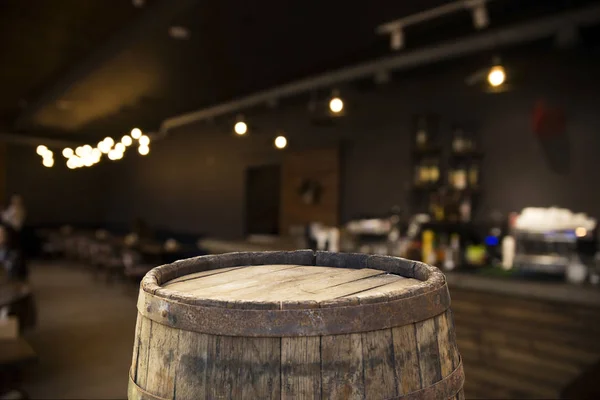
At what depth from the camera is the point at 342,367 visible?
0.85 metres

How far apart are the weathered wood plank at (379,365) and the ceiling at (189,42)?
3.38 meters

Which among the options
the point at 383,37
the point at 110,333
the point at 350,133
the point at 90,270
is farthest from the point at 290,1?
the point at 90,270

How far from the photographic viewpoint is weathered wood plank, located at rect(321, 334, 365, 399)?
843 millimetres

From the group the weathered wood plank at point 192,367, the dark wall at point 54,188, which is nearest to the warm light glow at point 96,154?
the dark wall at point 54,188

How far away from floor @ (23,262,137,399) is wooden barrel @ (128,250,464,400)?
260cm

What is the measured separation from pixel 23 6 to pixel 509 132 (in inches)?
200

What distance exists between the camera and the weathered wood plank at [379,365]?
0.86 metres

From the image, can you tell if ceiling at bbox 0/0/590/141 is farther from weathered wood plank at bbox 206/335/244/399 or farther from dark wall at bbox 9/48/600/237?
weathered wood plank at bbox 206/335/244/399

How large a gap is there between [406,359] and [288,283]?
390 mm

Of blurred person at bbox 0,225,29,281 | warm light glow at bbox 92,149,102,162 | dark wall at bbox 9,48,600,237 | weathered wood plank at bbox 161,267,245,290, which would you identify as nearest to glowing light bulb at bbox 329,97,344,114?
dark wall at bbox 9,48,600,237

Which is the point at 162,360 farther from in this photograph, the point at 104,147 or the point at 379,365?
the point at 104,147

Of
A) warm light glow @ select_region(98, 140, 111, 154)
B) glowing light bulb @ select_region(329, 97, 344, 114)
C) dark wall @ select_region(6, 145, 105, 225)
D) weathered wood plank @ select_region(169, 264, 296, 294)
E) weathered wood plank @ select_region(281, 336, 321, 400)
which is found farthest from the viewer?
dark wall @ select_region(6, 145, 105, 225)

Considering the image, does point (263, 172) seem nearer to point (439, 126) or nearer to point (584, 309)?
point (439, 126)

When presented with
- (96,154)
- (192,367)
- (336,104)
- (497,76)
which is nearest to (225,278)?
(192,367)
